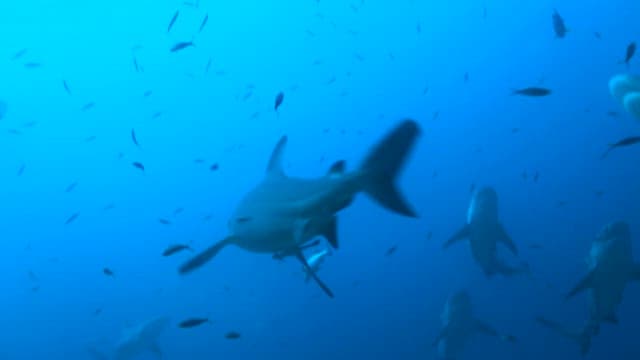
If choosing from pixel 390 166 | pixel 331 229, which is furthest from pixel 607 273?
pixel 390 166

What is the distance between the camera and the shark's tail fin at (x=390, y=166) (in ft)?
13.2

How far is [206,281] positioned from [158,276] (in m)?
11.8

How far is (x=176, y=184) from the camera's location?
215 feet

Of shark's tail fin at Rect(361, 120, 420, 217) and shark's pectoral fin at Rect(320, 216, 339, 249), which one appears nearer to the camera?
shark's tail fin at Rect(361, 120, 420, 217)

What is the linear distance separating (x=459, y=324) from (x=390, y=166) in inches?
377

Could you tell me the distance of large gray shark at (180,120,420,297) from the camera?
167 inches

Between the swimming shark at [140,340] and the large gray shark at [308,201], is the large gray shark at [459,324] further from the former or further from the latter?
the large gray shark at [308,201]

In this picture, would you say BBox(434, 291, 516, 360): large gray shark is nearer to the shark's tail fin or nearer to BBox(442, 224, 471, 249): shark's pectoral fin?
BBox(442, 224, 471, 249): shark's pectoral fin

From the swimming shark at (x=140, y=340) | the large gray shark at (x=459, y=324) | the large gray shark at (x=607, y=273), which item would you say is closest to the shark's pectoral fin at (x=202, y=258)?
the large gray shark at (x=607, y=273)

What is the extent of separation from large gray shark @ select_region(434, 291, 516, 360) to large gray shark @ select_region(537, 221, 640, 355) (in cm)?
221

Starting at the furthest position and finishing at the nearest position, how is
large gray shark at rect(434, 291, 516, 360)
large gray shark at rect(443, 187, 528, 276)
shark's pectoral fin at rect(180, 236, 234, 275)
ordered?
large gray shark at rect(434, 291, 516, 360), large gray shark at rect(443, 187, 528, 276), shark's pectoral fin at rect(180, 236, 234, 275)

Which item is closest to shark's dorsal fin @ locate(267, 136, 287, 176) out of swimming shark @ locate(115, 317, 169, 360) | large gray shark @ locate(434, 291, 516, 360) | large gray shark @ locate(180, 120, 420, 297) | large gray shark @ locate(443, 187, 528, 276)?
large gray shark @ locate(180, 120, 420, 297)

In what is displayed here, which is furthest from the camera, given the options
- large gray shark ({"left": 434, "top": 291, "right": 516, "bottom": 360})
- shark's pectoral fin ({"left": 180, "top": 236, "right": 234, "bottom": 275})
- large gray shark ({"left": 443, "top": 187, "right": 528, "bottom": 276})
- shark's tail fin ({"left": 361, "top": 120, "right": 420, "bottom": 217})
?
large gray shark ({"left": 434, "top": 291, "right": 516, "bottom": 360})

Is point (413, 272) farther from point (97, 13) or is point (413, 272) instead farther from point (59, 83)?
point (59, 83)
